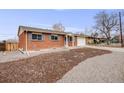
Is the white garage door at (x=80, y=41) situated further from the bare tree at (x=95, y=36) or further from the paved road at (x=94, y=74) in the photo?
the paved road at (x=94, y=74)

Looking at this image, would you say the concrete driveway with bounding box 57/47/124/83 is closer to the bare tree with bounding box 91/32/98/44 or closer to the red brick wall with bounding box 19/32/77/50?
the red brick wall with bounding box 19/32/77/50

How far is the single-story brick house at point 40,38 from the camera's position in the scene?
14.8 meters

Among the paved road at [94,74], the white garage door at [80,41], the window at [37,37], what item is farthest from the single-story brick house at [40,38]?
the paved road at [94,74]

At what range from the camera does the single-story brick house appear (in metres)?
14.8

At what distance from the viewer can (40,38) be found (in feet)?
52.7

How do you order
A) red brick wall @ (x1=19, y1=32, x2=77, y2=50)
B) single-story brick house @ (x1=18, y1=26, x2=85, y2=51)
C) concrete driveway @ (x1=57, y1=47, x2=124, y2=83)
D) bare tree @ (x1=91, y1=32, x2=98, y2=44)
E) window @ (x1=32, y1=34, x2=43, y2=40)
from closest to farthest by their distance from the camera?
concrete driveway @ (x1=57, y1=47, x2=124, y2=83) < single-story brick house @ (x1=18, y1=26, x2=85, y2=51) < red brick wall @ (x1=19, y1=32, x2=77, y2=50) < window @ (x1=32, y1=34, x2=43, y2=40) < bare tree @ (x1=91, y1=32, x2=98, y2=44)

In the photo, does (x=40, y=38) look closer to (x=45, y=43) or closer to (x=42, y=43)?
(x=42, y=43)

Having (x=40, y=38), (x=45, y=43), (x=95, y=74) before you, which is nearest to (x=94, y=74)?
(x=95, y=74)

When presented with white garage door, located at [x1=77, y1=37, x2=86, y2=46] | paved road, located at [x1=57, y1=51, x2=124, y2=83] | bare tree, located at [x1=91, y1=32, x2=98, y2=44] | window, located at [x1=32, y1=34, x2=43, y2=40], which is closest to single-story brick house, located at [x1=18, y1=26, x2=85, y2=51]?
window, located at [x1=32, y1=34, x2=43, y2=40]

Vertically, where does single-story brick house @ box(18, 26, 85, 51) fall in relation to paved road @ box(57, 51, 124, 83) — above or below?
above
